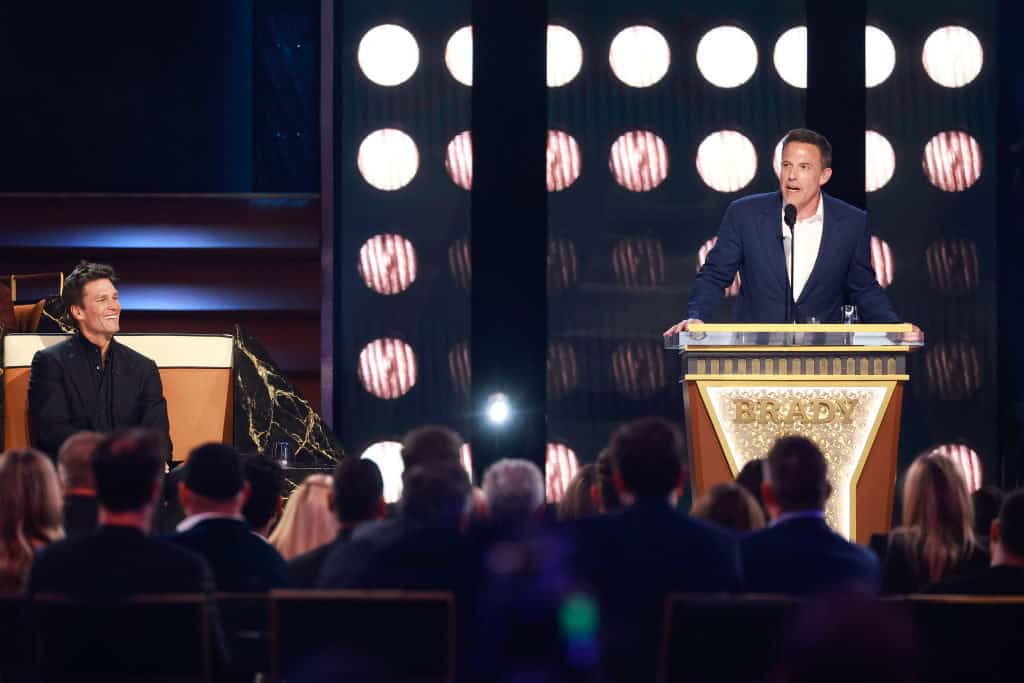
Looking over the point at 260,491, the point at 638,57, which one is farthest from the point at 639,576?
the point at 638,57

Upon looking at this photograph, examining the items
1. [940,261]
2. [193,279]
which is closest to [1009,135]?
[940,261]

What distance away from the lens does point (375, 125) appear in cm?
742

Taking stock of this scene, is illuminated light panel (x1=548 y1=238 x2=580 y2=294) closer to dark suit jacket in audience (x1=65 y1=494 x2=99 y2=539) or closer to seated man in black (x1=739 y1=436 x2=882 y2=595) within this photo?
dark suit jacket in audience (x1=65 y1=494 x2=99 y2=539)

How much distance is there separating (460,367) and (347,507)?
456cm

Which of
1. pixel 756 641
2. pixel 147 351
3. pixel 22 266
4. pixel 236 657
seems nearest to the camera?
pixel 756 641

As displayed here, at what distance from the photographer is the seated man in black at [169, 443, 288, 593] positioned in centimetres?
274

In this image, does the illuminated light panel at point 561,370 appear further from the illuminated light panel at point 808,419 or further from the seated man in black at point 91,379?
the illuminated light panel at point 808,419

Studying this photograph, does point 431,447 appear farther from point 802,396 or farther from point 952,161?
point 952,161

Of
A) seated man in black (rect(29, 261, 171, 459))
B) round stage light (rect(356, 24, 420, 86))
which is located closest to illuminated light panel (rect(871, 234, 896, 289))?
round stage light (rect(356, 24, 420, 86))

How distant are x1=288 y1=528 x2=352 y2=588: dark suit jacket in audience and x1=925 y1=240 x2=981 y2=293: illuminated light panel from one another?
16.9ft

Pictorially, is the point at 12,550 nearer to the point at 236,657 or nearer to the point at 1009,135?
the point at 236,657

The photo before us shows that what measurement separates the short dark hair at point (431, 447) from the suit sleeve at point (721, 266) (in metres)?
1.31

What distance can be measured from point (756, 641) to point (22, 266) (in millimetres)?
6204

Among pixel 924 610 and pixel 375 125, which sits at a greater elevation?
pixel 375 125
